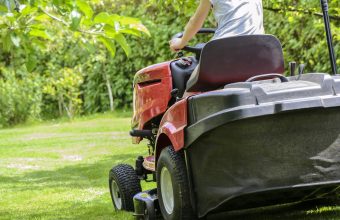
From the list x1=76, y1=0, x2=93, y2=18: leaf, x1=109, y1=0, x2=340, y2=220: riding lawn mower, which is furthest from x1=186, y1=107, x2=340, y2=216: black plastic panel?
x1=76, y1=0, x2=93, y2=18: leaf

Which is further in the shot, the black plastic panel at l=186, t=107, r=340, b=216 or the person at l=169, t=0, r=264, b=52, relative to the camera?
the person at l=169, t=0, r=264, b=52

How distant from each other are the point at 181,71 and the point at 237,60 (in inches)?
34.7

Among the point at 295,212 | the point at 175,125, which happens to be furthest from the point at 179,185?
the point at 295,212

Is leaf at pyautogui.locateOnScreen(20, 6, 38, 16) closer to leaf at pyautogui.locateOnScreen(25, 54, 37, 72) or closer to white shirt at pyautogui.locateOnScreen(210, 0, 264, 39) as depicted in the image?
leaf at pyautogui.locateOnScreen(25, 54, 37, 72)

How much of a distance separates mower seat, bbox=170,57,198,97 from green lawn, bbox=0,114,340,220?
35.1 inches

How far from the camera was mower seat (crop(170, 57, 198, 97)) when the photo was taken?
4.71 metres

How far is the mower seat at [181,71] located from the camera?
185 inches

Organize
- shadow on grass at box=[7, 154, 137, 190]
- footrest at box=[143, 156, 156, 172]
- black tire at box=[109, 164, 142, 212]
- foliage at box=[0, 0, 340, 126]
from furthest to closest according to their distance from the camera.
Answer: foliage at box=[0, 0, 340, 126] → shadow on grass at box=[7, 154, 137, 190] → black tire at box=[109, 164, 142, 212] → footrest at box=[143, 156, 156, 172]

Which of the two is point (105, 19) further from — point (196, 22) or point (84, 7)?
point (196, 22)

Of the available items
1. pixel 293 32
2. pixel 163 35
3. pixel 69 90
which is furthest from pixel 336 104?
pixel 69 90

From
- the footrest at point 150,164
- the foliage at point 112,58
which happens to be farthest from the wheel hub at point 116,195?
the foliage at point 112,58

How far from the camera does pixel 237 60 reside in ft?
12.7

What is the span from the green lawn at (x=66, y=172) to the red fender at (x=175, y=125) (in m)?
0.90

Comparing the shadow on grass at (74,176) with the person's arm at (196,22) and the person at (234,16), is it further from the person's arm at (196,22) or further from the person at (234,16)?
the person at (234,16)
